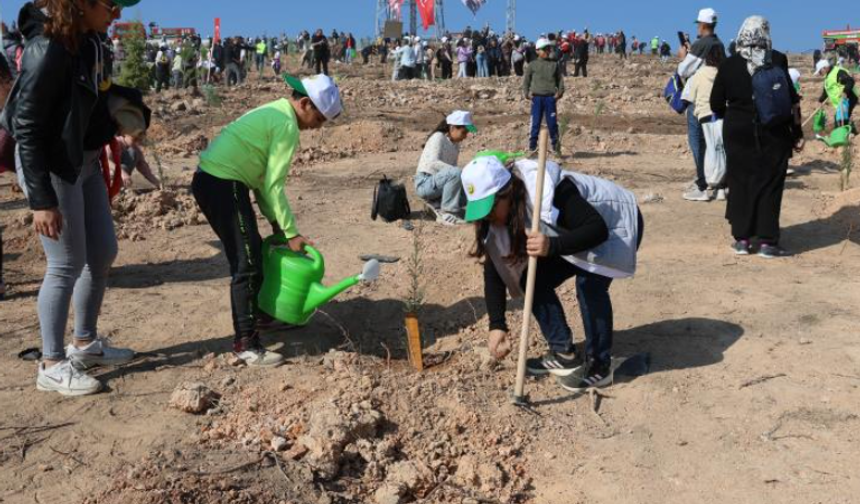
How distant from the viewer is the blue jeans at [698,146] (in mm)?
7812

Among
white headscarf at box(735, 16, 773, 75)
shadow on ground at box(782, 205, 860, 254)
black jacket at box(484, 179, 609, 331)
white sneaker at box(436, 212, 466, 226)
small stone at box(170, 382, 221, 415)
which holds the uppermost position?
white headscarf at box(735, 16, 773, 75)

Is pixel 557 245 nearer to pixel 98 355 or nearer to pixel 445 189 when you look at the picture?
pixel 98 355

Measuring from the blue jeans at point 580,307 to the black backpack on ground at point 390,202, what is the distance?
11.1ft

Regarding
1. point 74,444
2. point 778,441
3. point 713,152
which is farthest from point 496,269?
point 713,152

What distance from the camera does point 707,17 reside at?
777 cm

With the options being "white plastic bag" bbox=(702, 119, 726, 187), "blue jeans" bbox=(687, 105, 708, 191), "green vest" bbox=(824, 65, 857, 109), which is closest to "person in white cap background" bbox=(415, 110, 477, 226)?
"white plastic bag" bbox=(702, 119, 726, 187)

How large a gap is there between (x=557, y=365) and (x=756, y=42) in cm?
290

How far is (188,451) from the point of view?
11.2 feet

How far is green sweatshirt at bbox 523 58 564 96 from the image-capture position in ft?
33.7

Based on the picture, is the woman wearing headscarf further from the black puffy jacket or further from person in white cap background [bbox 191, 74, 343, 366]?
Result: the black puffy jacket

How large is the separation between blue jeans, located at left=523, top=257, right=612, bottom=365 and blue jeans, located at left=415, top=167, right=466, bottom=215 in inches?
97.2

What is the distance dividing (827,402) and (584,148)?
8.18 m

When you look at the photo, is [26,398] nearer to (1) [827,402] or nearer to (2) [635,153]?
(1) [827,402]

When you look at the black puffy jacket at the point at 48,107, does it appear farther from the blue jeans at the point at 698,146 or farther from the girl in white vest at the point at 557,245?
the blue jeans at the point at 698,146
